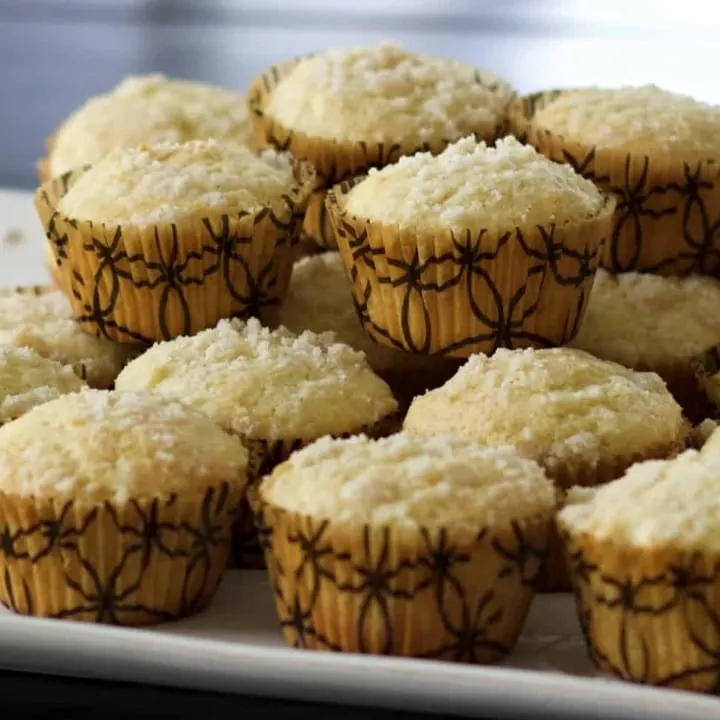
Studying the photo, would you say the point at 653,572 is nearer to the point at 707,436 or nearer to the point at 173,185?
the point at 707,436

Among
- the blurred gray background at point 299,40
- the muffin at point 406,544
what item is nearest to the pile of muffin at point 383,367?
the muffin at point 406,544

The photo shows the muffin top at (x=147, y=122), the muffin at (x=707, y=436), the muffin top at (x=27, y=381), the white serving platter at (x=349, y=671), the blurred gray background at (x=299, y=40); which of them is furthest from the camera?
the blurred gray background at (x=299, y=40)

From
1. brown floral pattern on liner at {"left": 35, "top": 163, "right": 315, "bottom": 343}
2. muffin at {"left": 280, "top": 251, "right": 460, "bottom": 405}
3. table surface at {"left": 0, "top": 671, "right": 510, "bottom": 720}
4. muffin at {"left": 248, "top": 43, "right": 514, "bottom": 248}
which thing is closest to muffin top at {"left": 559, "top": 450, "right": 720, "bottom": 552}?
table surface at {"left": 0, "top": 671, "right": 510, "bottom": 720}

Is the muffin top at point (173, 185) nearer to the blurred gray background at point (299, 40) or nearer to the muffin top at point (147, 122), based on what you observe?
the muffin top at point (147, 122)

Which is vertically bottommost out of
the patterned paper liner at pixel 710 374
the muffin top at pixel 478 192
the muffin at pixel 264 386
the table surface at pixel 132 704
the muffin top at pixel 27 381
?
the table surface at pixel 132 704

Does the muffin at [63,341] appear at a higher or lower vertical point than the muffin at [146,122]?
lower

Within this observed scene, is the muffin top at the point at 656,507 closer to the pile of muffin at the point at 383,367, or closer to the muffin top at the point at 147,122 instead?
the pile of muffin at the point at 383,367

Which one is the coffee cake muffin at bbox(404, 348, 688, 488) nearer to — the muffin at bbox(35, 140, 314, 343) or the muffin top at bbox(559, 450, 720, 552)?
the muffin top at bbox(559, 450, 720, 552)

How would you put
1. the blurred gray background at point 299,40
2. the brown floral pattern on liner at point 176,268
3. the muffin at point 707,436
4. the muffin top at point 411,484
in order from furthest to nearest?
the blurred gray background at point 299,40, the brown floral pattern on liner at point 176,268, the muffin at point 707,436, the muffin top at point 411,484

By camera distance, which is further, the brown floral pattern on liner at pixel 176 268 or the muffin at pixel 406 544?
the brown floral pattern on liner at pixel 176 268
